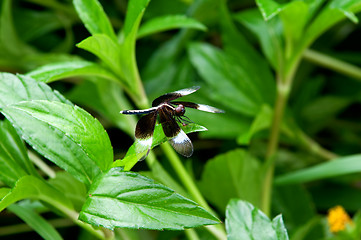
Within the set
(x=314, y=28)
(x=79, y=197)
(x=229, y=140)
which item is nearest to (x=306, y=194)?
(x=229, y=140)

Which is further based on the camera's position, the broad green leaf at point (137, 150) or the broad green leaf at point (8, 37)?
the broad green leaf at point (8, 37)

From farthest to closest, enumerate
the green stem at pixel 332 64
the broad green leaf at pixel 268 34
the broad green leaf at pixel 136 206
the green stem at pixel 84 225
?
the green stem at pixel 332 64 → the broad green leaf at pixel 268 34 → the green stem at pixel 84 225 → the broad green leaf at pixel 136 206

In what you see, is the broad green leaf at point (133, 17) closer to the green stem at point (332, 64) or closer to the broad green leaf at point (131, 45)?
the broad green leaf at point (131, 45)

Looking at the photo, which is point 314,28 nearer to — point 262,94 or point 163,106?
point 262,94

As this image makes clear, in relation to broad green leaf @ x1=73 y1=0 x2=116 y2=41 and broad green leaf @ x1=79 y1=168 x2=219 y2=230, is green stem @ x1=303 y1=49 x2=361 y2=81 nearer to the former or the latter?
broad green leaf @ x1=73 y1=0 x2=116 y2=41

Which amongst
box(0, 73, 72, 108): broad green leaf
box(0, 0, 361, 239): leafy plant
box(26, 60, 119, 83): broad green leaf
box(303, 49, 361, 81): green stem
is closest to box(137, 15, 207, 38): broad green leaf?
box(0, 0, 361, 239): leafy plant

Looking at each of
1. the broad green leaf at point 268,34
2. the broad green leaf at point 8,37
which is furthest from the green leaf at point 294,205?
the broad green leaf at point 8,37
